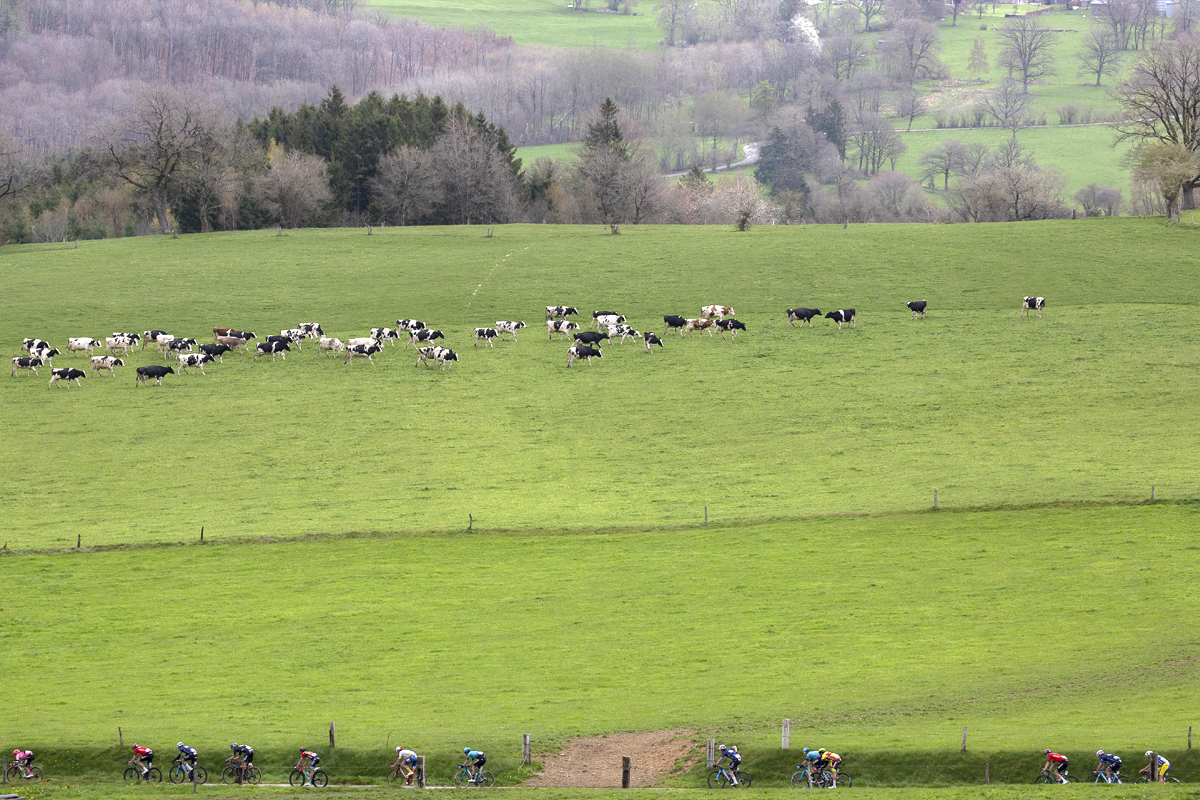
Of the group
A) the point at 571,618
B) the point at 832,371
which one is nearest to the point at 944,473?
the point at 832,371

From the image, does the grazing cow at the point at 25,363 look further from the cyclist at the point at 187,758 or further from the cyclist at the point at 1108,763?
the cyclist at the point at 1108,763

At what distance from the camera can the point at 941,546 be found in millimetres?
37281

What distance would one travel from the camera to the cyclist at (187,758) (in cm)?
2383

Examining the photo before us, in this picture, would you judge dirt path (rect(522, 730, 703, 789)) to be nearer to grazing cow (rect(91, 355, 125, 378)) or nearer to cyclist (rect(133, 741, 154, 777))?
cyclist (rect(133, 741, 154, 777))

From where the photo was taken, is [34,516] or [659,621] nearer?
[659,621]

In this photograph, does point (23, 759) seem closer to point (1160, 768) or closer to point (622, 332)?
point (1160, 768)

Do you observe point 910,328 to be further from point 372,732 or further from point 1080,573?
point 372,732

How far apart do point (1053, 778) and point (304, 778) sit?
49.2ft

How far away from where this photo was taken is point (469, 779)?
24.0m

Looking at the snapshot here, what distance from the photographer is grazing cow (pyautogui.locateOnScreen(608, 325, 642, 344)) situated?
61.9 metres

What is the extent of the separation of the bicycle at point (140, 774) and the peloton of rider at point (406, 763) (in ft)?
16.3

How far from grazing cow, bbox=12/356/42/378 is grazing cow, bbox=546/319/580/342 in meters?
25.5

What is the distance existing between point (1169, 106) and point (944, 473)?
59210mm

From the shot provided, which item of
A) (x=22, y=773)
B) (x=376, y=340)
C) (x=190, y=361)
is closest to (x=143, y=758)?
(x=22, y=773)
